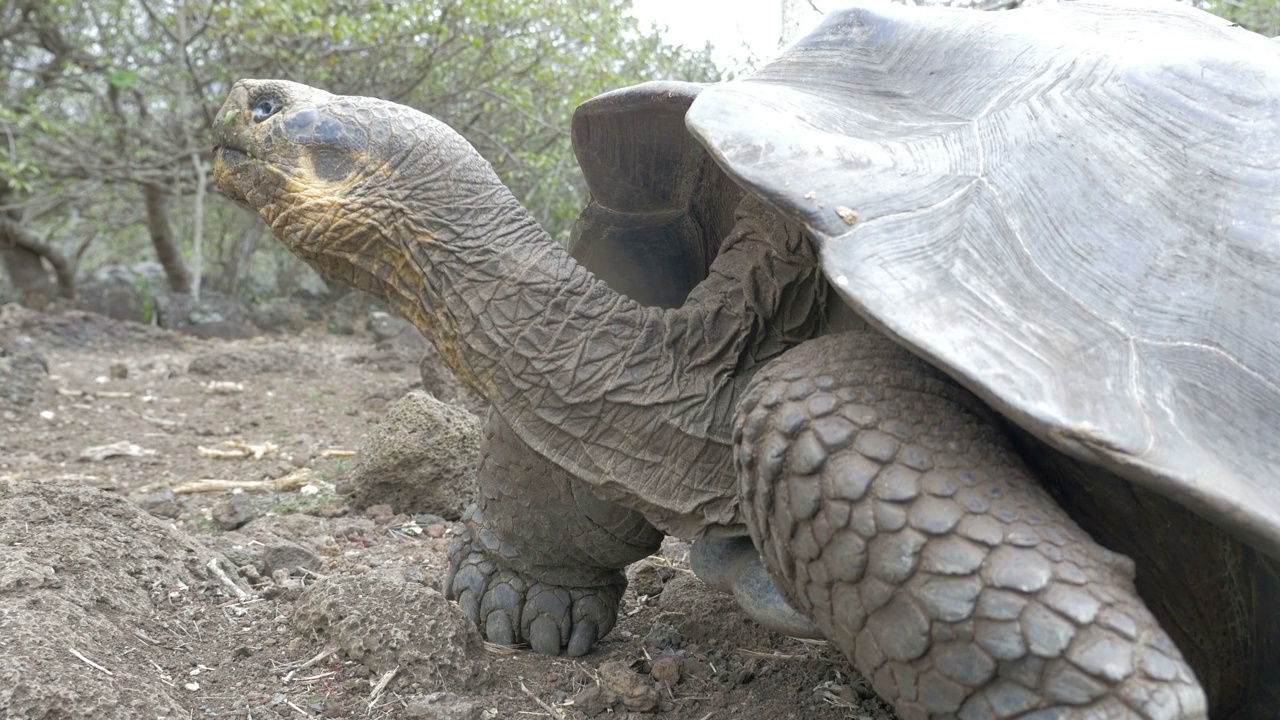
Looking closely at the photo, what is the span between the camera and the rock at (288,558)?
3.14 metres

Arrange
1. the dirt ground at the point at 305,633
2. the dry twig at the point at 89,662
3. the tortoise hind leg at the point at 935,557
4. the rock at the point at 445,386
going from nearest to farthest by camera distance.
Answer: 1. the tortoise hind leg at the point at 935,557
2. the dry twig at the point at 89,662
3. the dirt ground at the point at 305,633
4. the rock at the point at 445,386

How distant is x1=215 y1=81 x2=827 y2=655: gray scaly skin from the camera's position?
7.30ft

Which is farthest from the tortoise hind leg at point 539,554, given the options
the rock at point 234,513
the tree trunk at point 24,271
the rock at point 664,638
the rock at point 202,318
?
the tree trunk at point 24,271

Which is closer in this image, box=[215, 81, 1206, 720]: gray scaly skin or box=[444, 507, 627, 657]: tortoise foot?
box=[215, 81, 1206, 720]: gray scaly skin

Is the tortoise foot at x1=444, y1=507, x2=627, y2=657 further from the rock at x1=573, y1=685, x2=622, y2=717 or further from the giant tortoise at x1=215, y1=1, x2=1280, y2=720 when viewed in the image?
the rock at x1=573, y1=685, x2=622, y2=717

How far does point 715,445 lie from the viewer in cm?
220

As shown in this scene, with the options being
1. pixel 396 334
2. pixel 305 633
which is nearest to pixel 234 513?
pixel 305 633

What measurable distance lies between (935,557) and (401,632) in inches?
51.6

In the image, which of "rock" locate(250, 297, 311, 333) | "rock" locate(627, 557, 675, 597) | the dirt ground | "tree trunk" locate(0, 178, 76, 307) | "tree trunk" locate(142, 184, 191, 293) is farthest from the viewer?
"tree trunk" locate(142, 184, 191, 293)

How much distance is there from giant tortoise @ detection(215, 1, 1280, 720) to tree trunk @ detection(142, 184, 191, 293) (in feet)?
33.7

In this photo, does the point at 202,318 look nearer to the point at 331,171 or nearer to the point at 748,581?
the point at 331,171

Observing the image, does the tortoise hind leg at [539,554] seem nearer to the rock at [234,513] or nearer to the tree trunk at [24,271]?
the rock at [234,513]

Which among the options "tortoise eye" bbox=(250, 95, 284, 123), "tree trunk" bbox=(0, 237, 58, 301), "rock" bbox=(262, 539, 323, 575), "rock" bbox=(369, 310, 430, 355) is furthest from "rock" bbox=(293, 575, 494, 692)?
"tree trunk" bbox=(0, 237, 58, 301)

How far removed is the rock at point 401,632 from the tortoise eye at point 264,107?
107 centimetres
